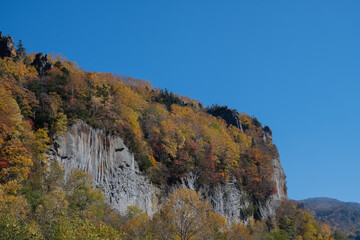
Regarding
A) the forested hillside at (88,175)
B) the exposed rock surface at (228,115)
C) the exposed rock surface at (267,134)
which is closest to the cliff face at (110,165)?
the forested hillside at (88,175)

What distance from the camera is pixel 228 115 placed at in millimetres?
92500

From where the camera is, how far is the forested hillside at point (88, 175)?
24.7 m

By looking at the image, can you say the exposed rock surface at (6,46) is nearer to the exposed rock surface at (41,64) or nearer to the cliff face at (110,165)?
the exposed rock surface at (41,64)

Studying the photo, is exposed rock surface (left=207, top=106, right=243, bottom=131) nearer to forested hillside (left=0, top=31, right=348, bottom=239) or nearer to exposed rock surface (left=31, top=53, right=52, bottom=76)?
forested hillside (left=0, top=31, right=348, bottom=239)

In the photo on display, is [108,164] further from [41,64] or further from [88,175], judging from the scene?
[41,64]

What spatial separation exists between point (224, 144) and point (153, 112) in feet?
52.2

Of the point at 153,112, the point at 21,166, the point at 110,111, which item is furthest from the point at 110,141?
the point at 153,112

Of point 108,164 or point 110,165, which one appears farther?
point 110,165

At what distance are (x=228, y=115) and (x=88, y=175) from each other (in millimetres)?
63570

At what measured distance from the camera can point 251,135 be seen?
287 feet

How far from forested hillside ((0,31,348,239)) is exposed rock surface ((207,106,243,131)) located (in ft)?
47.3

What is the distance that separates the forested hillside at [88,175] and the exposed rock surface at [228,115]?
14425 mm

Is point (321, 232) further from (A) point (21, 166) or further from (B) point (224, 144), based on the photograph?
(A) point (21, 166)

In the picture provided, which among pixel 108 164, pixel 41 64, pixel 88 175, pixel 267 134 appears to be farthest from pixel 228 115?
pixel 88 175
